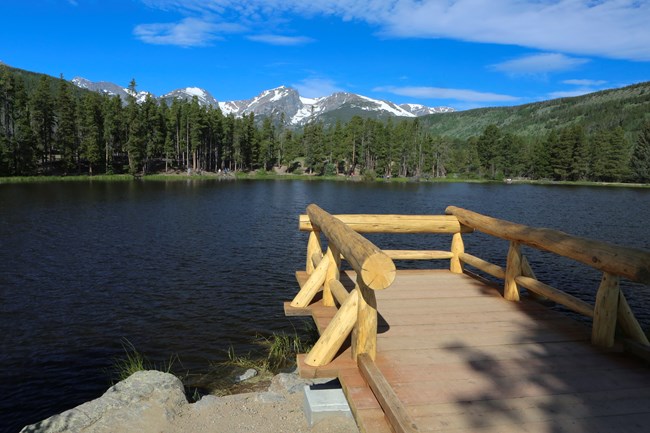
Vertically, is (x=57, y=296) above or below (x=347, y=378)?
below

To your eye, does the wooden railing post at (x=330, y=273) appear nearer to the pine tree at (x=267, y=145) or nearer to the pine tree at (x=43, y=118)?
the pine tree at (x=43, y=118)

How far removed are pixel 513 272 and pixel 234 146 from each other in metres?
99.9

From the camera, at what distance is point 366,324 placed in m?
4.82

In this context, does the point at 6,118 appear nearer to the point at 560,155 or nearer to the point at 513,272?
the point at 513,272

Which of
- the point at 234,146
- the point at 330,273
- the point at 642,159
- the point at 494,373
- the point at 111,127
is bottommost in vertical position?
the point at 494,373

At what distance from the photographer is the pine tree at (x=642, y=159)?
106 meters

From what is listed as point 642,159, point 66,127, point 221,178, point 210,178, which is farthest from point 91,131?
point 642,159

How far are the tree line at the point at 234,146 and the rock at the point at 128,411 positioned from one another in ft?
232

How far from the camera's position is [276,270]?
1839 cm

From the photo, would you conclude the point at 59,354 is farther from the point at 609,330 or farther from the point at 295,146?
the point at 295,146

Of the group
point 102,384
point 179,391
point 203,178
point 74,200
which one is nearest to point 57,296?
point 102,384

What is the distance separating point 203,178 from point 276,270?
7591 centimetres

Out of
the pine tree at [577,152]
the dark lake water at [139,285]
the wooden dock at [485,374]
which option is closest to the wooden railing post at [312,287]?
the wooden dock at [485,374]

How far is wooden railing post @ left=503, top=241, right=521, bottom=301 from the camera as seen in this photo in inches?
291
